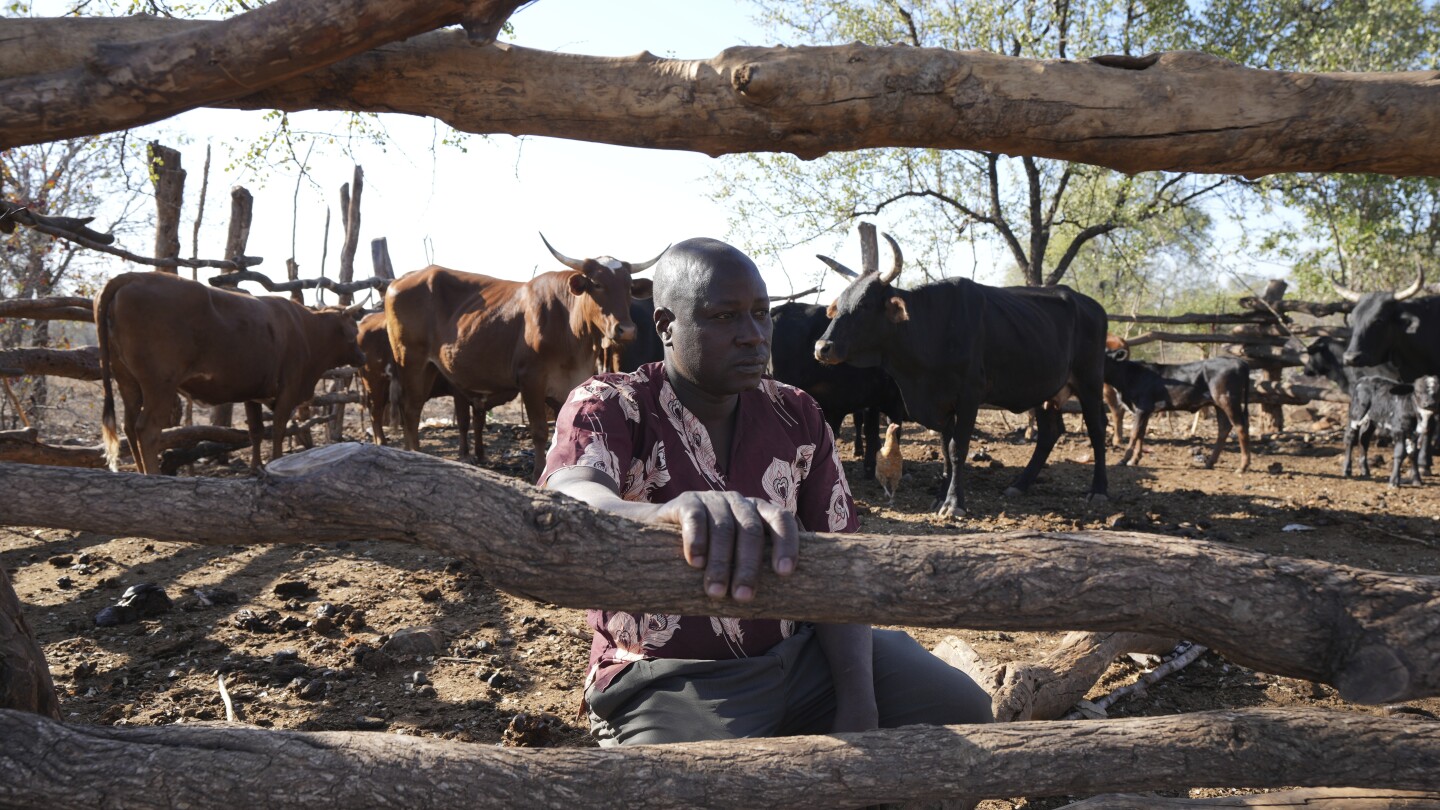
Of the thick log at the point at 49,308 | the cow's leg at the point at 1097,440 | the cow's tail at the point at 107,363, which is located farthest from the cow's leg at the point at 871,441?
the thick log at the point at 49,308

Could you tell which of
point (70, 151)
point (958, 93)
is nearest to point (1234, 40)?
point (958, 93)

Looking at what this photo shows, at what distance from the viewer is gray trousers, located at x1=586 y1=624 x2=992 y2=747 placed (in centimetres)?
234

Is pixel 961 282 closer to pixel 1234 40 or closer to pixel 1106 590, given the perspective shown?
pixel 1106 590

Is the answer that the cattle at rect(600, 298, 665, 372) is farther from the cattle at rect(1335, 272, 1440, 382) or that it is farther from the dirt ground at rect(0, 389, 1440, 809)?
the cattle at rect(1335, 272, 1440, 382)

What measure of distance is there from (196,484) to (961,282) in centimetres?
785

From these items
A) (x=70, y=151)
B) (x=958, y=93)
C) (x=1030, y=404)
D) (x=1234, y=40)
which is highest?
(x=1234, y=40)

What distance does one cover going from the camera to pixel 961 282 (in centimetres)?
900

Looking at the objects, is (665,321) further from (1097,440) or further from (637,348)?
(1097,440)

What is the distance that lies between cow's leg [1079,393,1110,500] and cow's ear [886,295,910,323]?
2.43 meters

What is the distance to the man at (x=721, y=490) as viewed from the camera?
238 cm

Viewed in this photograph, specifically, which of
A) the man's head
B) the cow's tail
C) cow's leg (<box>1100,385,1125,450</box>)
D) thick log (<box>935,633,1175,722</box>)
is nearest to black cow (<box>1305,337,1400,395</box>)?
cow's leg (<box>1100,385,1125,450</box>)

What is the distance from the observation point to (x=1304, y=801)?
6.66 feet

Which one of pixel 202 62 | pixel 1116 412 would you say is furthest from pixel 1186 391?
pixel 202 62

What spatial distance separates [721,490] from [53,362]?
22.9 ft
